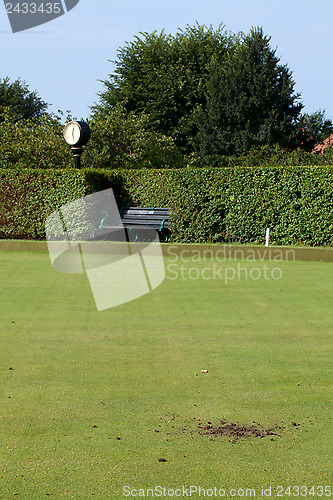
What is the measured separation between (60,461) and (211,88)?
3340 cm

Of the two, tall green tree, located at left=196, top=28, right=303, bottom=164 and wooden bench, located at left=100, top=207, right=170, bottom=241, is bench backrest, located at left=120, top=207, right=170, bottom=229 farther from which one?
tall green tree, located at left=196, top=28, right=303, bottom=164

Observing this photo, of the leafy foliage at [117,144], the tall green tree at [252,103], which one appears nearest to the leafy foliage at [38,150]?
the leafy foliage at [117,144]

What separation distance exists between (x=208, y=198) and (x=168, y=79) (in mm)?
26093

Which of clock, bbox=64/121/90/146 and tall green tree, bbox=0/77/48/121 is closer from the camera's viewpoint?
clock, bbox=64/121/90/146

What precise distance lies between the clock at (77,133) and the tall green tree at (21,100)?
36292 mm

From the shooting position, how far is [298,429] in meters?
3.96

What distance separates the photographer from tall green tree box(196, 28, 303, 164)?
33219 millimetres

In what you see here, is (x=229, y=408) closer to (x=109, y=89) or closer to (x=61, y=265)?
(x=61, y=265)

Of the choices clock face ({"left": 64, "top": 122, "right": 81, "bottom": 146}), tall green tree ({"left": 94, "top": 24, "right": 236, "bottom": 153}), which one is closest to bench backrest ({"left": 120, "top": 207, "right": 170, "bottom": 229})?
Result: clock face ({"left": 64, "top": 122, "right": 81, "bottom": 146})

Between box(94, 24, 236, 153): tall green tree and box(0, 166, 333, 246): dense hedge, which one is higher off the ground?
box(94, 24, 236, 153): tall green tree

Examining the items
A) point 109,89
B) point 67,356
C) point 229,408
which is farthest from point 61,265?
point 109,89

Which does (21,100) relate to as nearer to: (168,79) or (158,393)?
(168,79)

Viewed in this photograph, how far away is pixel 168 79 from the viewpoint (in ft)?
135

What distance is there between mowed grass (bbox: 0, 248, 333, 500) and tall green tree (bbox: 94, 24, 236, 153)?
3234 cm
